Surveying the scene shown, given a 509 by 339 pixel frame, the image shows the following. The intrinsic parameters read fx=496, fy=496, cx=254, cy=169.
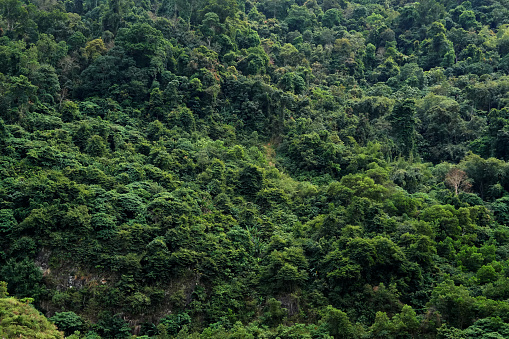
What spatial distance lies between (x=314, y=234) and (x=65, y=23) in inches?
979

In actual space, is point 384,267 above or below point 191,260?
above

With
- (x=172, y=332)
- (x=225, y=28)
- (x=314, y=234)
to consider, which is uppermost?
(x=225, y=28)

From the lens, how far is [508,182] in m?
27.2

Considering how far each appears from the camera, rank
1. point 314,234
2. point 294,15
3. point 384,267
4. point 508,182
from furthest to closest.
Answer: point 294,15, point 508,182, point 314,234, point 384,267

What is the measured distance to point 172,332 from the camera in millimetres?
21016

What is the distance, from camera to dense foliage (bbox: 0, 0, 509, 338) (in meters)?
21.1

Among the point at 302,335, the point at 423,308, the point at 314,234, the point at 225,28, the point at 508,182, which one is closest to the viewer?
the point at 302,335

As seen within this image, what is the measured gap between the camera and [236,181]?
91.0 ft

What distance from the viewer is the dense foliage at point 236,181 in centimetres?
2114

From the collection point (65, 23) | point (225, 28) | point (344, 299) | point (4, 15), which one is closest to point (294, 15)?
point (225, 28)

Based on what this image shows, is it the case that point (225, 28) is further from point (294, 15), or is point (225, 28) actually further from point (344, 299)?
point (344, 299)

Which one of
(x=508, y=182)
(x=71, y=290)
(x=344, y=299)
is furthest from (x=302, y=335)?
(x=508, y=182)

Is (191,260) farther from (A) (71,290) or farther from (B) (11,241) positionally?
(B) (11,241)

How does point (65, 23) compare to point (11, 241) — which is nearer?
point (11, 241)
